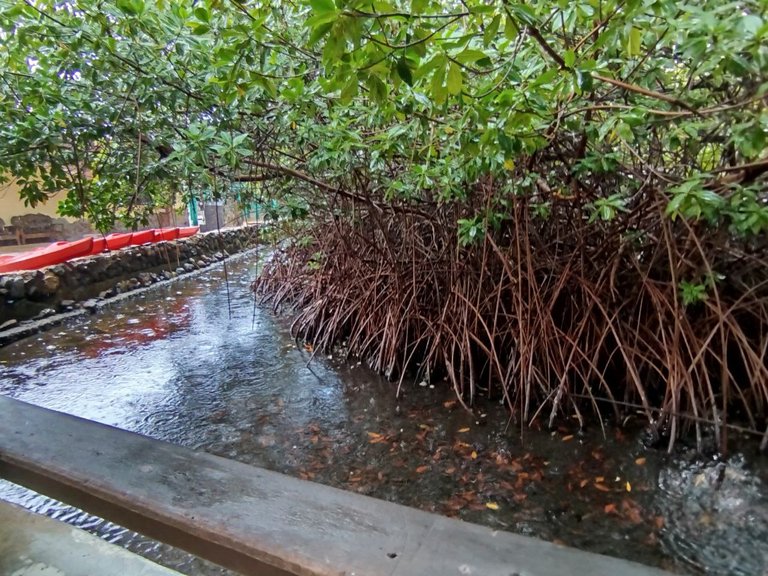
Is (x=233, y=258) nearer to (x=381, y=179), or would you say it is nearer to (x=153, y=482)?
(x=381, y=179)

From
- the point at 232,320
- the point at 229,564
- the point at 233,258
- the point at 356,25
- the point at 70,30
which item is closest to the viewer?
the point at 356,25

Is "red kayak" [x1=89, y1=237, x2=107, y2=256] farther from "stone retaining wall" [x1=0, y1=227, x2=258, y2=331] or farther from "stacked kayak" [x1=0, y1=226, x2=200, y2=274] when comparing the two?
"stone retaining wall" [x1=0, y1=227, x2=258, y2=331]

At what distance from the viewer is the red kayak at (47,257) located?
569 cm

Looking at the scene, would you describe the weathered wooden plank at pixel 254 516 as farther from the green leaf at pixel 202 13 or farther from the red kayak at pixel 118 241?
the red kayak at pixel 118 241

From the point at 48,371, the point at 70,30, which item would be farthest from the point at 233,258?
the point at 70,30

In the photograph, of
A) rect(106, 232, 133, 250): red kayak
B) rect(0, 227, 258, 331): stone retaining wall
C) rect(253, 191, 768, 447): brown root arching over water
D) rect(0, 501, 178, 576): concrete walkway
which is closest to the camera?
rect(0, 501, 178, 576): concrete walkway

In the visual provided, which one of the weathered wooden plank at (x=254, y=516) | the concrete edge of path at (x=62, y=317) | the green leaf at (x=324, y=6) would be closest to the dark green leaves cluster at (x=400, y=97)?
the green leaf at (x=324, y=6)

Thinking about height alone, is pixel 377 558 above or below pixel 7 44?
below

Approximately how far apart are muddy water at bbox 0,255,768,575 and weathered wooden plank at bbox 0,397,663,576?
0.51m

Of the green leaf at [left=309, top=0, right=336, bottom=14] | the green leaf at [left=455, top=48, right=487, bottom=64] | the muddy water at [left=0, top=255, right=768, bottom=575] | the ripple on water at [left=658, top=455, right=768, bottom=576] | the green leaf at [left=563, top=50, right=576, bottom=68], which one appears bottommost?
the muddy water at [left=0, top=255, right=768, bottom=575]

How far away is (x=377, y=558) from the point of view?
121 centimetres

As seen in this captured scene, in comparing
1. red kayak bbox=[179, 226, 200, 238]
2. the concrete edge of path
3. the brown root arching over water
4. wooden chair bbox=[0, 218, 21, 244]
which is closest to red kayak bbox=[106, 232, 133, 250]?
the concrete edge of path

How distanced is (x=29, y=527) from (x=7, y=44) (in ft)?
7.55

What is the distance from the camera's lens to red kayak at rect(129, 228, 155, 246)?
24.6 ft
